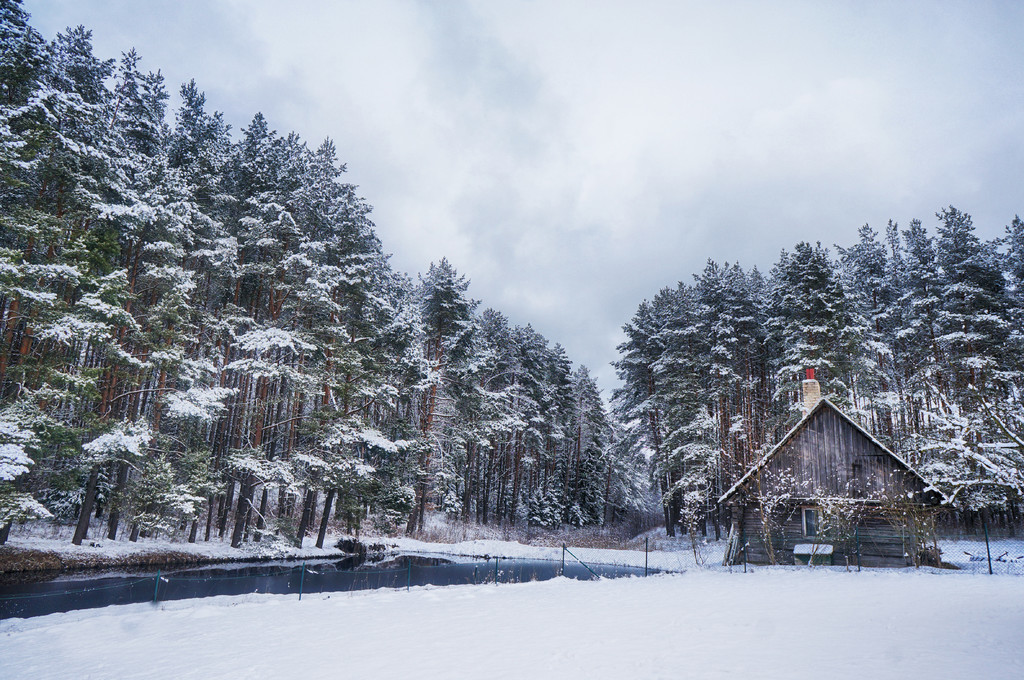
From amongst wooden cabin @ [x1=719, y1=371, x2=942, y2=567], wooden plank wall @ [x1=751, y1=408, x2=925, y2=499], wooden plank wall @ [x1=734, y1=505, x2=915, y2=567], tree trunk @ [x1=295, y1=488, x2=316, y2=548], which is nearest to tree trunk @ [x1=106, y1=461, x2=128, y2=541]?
tree trunk @ [x1=295, y1=488, x2=316, y2=548]

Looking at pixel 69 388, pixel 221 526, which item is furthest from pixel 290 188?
pixel 221 526

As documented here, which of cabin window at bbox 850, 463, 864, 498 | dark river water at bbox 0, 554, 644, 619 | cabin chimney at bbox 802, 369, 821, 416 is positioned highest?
cabin chimney at bbox 802, 369, 821, 416

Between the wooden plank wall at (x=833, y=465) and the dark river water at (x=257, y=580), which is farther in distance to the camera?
the wooden plank wall at (x=833, y=465)

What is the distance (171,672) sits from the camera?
332 inches

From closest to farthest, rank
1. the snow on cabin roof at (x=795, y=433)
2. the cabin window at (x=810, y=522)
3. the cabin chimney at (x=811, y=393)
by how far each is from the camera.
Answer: the snow on cabin roof at (x=795, y=433), the cabin window at (x=810, y=522), the cabin chimney at (x=811, y=393)

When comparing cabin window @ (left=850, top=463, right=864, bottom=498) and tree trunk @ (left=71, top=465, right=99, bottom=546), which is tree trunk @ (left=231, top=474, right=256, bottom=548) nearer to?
tree trunk @ (left=71, top=465, right=99, bottom=546)

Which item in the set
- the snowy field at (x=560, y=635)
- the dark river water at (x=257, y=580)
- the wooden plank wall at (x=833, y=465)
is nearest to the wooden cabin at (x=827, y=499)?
the wooden plank wall at (x=833, y=465)

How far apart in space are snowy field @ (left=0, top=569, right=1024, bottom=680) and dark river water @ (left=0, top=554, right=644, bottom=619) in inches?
72.0

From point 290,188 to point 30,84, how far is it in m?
12.6

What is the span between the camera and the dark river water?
15.4m

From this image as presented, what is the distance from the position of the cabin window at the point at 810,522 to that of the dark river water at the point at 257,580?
8.28 meters

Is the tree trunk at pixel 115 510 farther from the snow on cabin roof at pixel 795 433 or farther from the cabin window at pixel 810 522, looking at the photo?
the cabin window at pixel 810 522

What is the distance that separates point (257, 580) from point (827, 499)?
23.3 m

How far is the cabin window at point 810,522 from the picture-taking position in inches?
940
